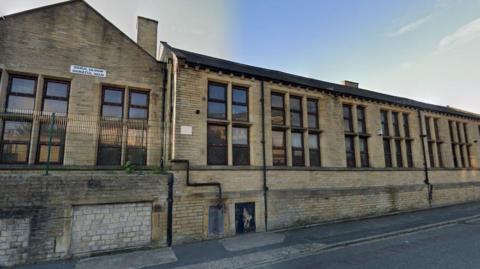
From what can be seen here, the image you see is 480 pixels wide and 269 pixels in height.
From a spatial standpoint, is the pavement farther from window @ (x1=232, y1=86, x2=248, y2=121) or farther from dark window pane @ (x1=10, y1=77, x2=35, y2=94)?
dark window pane @ (x1=10, y1=77, x2=35, y2=94)

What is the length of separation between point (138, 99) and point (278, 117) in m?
5.67

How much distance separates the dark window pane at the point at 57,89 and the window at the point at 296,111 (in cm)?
865

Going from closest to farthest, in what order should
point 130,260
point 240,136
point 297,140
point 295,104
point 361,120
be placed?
point 130,260
point 240,136
point 297,140
point 295,104
point 361,120

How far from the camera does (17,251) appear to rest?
20.3 ft

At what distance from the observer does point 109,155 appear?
335 inches

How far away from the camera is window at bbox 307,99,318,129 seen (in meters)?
11.4

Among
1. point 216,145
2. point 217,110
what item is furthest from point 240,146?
point 217,110

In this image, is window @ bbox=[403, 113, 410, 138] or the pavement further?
window @ bbox=[403, 113, 410, 138]

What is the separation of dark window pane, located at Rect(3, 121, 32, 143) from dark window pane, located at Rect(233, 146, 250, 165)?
22.2 feet

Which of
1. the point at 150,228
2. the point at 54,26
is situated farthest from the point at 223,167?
the point at 54,26

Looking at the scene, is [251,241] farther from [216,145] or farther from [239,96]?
[239,96]

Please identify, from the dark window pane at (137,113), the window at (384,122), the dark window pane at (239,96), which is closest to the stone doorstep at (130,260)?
the dark window pane at (137,113)

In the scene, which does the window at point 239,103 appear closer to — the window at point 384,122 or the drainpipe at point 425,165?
the window at point 384,122

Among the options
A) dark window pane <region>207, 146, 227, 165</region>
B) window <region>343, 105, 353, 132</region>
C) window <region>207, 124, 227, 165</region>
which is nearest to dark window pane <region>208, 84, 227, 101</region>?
window <region>207, 124, 227, 165</region>
